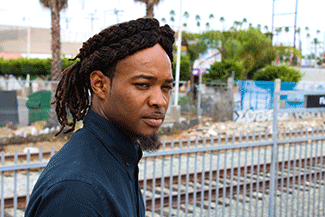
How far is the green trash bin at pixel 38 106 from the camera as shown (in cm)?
1327

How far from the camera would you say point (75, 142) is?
1.26 metres

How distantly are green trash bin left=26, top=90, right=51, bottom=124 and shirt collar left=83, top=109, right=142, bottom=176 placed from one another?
1269 cm

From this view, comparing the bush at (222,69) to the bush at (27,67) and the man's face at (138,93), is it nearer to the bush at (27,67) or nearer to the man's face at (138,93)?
the bush at (27,67)

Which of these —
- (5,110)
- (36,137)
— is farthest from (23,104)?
(36,137)

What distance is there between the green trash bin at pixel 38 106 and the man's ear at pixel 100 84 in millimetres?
12671

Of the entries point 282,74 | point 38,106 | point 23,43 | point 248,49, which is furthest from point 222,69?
point 23,43

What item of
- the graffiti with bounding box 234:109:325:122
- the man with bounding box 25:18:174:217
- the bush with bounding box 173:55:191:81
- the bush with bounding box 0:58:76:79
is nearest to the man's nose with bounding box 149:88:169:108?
the man with bounding box 25:18:174:217

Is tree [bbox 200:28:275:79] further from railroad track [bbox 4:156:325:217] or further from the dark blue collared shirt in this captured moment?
the dark blue collared shirt

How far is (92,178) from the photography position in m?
1.10

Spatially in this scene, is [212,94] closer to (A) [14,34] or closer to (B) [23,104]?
(B) [23,104]

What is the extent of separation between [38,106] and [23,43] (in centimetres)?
3022

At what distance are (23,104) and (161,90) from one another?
12807 mm

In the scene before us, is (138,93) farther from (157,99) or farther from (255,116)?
(255,116)

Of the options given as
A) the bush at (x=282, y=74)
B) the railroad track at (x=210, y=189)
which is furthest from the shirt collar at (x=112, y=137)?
the bush at (x=282, y=74)
